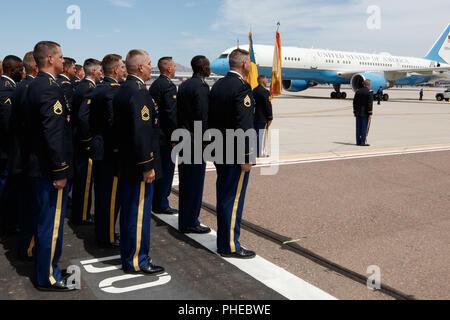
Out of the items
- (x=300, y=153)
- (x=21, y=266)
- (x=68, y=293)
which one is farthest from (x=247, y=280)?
(x=300, y=153)

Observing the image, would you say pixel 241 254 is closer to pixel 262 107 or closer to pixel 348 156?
pixel 262 107

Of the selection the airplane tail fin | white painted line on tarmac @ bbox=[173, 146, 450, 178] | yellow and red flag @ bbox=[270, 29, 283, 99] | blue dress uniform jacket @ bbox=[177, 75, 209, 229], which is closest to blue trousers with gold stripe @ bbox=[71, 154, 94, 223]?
blue dress uniform jacket @ bbox=[177, 75, 209, 229]

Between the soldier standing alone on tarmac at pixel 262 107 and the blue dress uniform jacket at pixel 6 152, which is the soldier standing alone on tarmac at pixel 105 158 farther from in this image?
the soldier standing alone on tarmac at pixel 262 107

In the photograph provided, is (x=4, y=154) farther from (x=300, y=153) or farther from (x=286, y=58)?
(x=286, y=58)

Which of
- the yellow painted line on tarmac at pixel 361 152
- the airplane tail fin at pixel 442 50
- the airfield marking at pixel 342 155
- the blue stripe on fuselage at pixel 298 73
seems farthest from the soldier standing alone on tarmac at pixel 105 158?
the airplane tail fin at pixel 442 50

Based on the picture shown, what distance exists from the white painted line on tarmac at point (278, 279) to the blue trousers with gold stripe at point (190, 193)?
513mm

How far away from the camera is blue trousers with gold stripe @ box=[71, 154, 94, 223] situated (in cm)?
519

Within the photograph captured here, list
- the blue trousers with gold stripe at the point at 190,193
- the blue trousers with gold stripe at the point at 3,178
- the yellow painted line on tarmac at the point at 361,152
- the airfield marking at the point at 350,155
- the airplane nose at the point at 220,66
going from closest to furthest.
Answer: the blue trousers with gold stripe at the point at 190,193, the blue trousers with gold stripe at the point at 3,178, the airfield marking at the point at 350,155, the yellow painted line on tarmac at the point at 361,152, the airplane nose at the point at 220,66

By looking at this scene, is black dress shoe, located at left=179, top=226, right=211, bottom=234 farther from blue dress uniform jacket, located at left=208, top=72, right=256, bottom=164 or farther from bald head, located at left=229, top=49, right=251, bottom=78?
bald head, located at left=229, top=49, right=251, bottom=78

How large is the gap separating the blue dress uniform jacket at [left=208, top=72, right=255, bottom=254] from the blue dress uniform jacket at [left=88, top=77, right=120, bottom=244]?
45.9 inches

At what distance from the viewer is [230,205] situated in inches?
162

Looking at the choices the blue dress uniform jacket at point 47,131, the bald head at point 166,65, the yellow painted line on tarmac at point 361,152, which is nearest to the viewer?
the blue dress uniform jacket at point 47,131

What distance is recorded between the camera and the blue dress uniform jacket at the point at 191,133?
4.67 m
